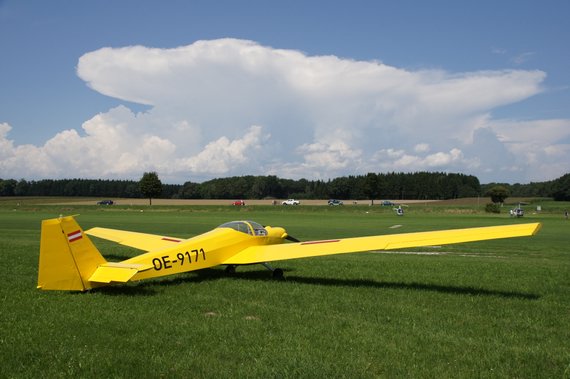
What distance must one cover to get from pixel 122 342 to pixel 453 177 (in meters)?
166

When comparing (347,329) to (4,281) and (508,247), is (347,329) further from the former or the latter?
(508,247)

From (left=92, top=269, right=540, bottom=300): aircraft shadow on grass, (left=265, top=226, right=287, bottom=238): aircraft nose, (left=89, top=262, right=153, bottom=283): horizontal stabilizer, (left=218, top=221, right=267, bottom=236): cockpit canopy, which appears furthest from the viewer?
(left=265, top=226, right=287, bottom=238): aircraft nose

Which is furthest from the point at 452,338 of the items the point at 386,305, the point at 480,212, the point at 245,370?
the point at 480,212

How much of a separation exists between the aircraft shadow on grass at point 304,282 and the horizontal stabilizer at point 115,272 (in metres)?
0.37

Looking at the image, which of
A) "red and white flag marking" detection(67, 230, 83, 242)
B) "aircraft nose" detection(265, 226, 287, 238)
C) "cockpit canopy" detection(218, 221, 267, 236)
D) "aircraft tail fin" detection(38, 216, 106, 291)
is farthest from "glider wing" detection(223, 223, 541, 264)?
"red and white flag marking" detection(67, 230, 83, 242)

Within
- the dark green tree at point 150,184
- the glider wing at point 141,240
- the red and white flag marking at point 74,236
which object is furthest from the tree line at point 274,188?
the red and white flag marking at point 74,236

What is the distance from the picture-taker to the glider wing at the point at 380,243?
1012cm

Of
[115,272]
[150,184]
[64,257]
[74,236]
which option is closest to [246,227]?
[115,272]

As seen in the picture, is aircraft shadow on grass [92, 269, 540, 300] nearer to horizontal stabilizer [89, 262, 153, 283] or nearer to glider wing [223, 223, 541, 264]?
horizontal stabilizer [89, 262, 153, 283]

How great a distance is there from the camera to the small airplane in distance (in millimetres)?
8695

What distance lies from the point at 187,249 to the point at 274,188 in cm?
15980

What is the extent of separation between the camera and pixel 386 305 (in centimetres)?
851

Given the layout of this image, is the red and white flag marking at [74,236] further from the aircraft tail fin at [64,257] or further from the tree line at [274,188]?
the tree line at [274,188]

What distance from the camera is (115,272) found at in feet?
29.8
